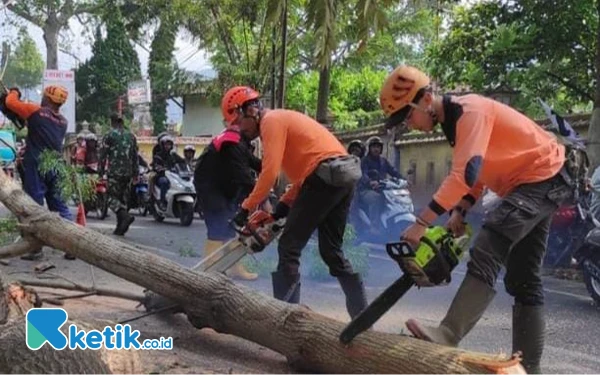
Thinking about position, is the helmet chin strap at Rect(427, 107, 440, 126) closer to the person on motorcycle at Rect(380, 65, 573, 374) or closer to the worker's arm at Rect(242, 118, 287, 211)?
the person on motorcycle at Rect(380, 65, 573, 374)

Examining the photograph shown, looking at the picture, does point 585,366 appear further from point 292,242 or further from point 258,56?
point 258,56

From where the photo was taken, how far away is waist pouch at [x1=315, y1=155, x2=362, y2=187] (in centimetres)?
477

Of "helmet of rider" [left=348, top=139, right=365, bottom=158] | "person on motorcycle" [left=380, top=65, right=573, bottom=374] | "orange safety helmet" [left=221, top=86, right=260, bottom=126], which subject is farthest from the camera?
"helmet of rider" [left=348, top=139, right=365, bottom=158]

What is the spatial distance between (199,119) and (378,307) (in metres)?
36.9

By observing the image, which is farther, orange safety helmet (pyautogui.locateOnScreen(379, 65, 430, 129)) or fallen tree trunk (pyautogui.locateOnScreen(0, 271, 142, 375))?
orange safety helmet (pyautogui.locateOnScreen(379, 65, 430, 129))

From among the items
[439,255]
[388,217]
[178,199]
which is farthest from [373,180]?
[439,255]

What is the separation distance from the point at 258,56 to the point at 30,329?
1806cm

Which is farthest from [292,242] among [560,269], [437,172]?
[437,172]

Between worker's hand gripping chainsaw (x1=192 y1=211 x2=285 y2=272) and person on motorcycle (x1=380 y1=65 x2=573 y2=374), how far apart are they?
1480mm

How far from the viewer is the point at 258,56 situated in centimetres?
2106

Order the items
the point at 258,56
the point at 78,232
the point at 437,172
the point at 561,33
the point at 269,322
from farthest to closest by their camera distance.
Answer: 1. the point at 258,56
2. the point at 437,172
3. the point at 561,33
4. the point at 78,232
5. the point at 269,322

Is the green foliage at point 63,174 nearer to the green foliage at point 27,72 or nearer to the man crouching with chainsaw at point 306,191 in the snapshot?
the man crouching with chainsaw at point 306,191

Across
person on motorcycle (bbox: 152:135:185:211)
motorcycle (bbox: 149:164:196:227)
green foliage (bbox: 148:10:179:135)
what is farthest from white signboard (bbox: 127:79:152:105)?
motorcycle (bbox: 149:164:196:227)

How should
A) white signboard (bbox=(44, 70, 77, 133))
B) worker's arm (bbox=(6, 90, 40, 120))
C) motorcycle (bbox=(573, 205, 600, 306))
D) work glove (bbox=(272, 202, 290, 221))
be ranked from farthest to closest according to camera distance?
white signboard (bbox=(44, 70, 77, 133)) < worker's arm (bbox=(6, 90, 40, 120)) < motorcycle (bbox=(573, 205, 600, 306)) < work glove (bbox=(272, 202, 290, 221))
